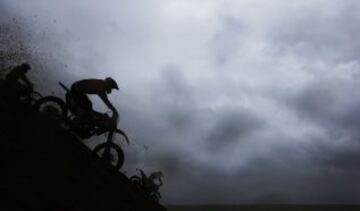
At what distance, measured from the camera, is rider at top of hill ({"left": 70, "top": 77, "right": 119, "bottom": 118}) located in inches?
553

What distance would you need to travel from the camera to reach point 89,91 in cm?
1423

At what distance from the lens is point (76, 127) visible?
1478 cm

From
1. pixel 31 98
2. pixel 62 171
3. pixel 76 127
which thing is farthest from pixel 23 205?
pixel 31 98

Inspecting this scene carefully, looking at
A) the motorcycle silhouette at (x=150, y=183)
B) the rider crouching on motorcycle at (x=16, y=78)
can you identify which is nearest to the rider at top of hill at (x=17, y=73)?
the rider crouching on motorcycle at (x=16, y=78)

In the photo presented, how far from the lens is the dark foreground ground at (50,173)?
1178 cm

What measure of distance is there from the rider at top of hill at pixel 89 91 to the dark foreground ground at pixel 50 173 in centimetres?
99

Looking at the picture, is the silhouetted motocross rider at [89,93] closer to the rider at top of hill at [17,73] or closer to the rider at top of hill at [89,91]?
the rider at top of hill at [89,91]

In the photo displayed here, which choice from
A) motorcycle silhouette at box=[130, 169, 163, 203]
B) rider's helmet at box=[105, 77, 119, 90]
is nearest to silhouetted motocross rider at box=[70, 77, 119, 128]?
rider's helmet at box=[105, 77, 119, 90]

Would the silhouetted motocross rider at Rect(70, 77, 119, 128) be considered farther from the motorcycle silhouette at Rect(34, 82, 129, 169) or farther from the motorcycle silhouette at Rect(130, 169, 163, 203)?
the motorcycle silhouette at Rect(130, 169, 163, 203)

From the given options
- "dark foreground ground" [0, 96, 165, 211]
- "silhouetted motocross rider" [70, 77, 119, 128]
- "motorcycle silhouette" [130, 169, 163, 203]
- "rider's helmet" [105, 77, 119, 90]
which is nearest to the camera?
"dark foreground ground" [0, 96, 165, 211]

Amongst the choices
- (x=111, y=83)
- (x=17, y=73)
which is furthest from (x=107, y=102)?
(x=17, y=73)

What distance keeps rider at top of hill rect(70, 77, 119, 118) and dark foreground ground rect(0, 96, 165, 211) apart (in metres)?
0.99

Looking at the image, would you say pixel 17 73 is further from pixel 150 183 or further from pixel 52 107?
pixel 150 183

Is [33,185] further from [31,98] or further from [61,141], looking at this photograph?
[31,98]
